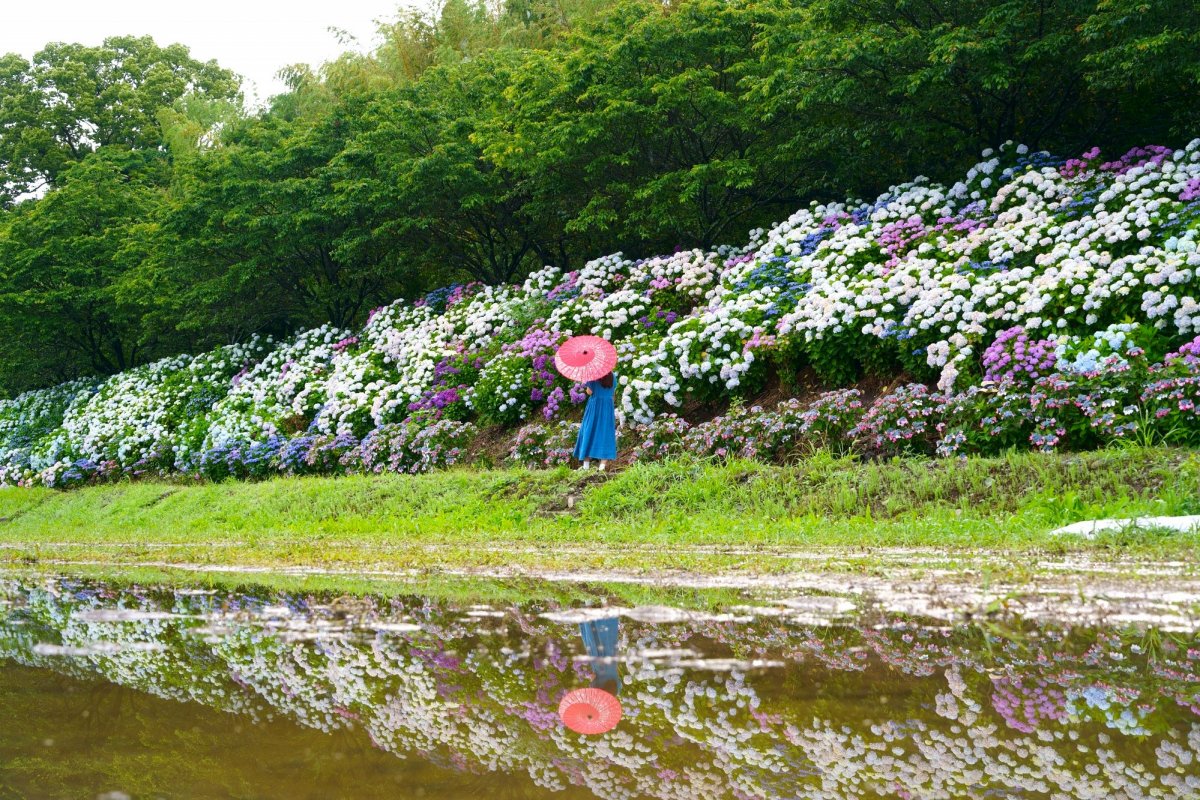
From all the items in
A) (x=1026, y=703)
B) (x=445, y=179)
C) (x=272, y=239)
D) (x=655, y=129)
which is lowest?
(x=1026, y=703)

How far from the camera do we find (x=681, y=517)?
9852 millimetres

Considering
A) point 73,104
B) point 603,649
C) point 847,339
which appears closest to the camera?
point 603,649

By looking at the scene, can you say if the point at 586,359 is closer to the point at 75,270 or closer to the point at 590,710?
the point at 590,710

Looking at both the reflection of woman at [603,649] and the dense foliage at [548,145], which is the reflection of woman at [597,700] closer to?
the reflection of woman at [603,649]

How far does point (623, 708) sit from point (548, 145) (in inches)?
627

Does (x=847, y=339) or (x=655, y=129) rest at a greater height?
(x=655, y=129)

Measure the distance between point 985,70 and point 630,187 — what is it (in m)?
6.42

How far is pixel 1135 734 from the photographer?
97.7 inches

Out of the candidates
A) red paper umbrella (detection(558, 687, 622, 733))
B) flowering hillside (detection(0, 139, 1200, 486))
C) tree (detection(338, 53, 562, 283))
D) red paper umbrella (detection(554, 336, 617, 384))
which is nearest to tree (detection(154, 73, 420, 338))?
tree (detection(338, 53, 562, 283))

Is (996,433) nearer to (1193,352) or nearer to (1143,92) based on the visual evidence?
(1193,352)

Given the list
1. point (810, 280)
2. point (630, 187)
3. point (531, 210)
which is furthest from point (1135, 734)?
point (531, 210)

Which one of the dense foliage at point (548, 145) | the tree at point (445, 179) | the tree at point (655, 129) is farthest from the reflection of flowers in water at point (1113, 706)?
the tree at point (445, 179)

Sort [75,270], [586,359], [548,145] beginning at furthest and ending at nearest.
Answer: [75,270] < [548,145] < [586,359]

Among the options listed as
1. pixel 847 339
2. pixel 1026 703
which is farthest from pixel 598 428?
pixel 1026 703
